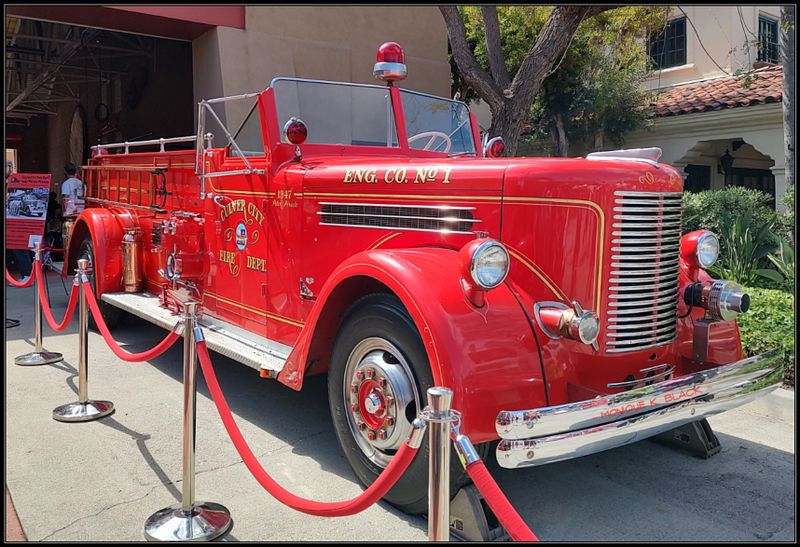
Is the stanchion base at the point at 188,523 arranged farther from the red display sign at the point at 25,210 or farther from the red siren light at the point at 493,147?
the red display sign at the point at 25,210

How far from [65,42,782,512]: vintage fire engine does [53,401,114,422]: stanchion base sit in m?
0.95

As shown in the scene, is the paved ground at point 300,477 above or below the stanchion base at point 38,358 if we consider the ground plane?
below

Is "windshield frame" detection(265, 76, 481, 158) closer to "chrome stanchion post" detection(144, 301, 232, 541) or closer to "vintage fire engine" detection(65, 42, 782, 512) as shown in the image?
"vintage fire engine" detection(65, 42, 782, 512)

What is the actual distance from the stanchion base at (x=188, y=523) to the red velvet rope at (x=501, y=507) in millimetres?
1427

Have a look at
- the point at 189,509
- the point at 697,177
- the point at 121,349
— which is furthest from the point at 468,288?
the point at 697,177

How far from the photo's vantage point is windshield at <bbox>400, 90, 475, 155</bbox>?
183 inches

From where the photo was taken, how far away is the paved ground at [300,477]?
298 cm

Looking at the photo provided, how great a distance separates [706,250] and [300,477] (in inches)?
99.4

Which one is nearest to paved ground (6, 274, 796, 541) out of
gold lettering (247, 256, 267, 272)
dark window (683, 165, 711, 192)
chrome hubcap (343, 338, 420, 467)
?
chrome hubcap (343, 338, 420, 467)

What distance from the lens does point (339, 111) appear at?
449 centimetres

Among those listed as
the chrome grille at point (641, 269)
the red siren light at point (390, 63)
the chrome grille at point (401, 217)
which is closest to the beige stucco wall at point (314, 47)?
the red siren light at point (390, 63)

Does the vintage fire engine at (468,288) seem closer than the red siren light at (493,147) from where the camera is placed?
Yes

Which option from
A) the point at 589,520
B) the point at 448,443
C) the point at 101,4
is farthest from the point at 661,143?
the point at 448,443

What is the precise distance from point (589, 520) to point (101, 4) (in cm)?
829
